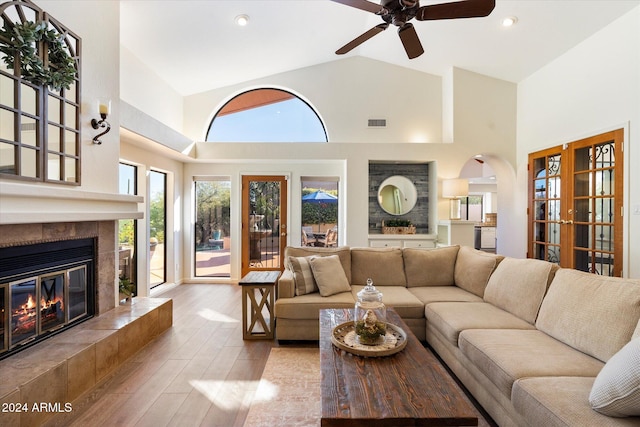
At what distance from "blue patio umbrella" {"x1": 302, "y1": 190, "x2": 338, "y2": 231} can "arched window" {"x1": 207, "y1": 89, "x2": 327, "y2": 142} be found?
3.23 feet

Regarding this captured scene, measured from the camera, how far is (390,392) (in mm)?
1419

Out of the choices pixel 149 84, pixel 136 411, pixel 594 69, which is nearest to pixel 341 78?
pixel 149 84

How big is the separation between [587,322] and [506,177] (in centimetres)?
389

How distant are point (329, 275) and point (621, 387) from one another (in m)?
2.27

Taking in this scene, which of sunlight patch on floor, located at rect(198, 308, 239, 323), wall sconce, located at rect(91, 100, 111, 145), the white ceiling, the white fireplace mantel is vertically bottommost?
sunlight patch on floor, located at rect(198, 308, 239, 323)

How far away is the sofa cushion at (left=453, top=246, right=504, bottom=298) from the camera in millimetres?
3070

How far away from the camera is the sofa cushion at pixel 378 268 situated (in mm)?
3514

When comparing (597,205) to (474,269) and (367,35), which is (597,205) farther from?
(367,35)

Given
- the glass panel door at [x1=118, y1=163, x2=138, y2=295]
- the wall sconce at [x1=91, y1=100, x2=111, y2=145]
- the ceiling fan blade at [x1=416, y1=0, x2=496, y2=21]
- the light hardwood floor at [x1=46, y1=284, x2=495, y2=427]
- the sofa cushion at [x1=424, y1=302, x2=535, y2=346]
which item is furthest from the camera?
the glass panel door at [x1=118, y1=163, x2=138, y2=295]

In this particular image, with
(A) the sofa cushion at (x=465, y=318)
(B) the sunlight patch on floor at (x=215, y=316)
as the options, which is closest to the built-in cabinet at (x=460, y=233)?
(A) the sofa cushion at (x=465, y=318)

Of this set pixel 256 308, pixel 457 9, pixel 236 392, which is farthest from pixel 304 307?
pixel 457 9

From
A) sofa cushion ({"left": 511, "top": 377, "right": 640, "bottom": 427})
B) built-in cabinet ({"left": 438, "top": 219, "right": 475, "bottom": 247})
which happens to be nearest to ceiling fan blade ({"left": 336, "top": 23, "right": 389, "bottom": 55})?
sofa cushion ({"left": 511, "top": 377, "right": 640, "bottom": 427})

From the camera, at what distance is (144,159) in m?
4.24

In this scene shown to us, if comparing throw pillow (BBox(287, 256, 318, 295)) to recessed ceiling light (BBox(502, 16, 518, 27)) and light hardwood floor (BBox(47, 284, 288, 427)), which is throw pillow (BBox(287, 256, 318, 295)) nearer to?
light hardwood floor (BBox(47, 284, 288, 427))
